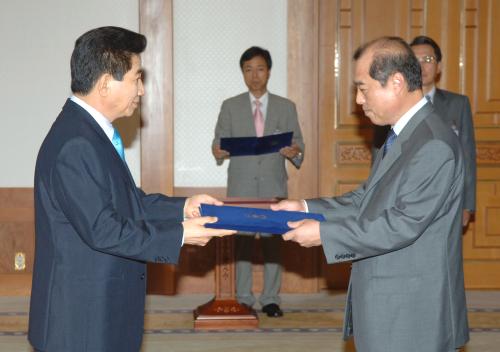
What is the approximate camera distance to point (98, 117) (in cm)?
280

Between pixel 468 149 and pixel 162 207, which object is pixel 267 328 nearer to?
pixel 468 149

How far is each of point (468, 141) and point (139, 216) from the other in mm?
3389

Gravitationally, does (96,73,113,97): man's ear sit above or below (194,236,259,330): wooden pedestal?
above

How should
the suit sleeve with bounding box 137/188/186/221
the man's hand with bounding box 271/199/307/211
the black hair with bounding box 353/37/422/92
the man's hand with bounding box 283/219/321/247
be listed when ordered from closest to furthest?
the black hair with bounding box 353/37/422/92
the man's hand with bounding box 283/219/321/247
the suit sleeve with bounding box 137/188/186/221
the man's hand with bounding box 271/199/307/211

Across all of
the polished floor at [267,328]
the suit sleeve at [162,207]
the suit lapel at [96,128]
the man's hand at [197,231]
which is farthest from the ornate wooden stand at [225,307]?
the suit lapel at [96,128]

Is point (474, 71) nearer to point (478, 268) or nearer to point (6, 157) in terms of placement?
point (478, 268)

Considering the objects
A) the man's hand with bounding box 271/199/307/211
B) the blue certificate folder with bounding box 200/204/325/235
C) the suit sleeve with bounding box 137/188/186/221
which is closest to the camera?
the blue certificate folder with bounding box 200/204/325/235

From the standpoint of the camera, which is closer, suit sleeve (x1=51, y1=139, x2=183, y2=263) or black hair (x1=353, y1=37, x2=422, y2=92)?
suit sleeve (x1=51, y1=139, x2=183, y2=263)

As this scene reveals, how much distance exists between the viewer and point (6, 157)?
21.7 feet

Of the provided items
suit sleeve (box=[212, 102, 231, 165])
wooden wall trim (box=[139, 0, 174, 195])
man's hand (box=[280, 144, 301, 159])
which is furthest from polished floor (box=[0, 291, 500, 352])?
suit sleeve (box=[212, 102, 231, 165])

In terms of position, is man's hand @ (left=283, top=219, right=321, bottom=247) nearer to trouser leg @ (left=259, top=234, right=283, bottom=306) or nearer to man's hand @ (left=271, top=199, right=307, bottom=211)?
man's hand @ (left=271, top=199, right=307, bottom=211)

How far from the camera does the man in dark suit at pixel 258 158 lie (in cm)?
598

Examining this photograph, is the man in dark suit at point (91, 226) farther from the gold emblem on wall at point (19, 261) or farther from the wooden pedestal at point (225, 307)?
the gold emblem on wall at point (19, 261)

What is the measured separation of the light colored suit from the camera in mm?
2650
